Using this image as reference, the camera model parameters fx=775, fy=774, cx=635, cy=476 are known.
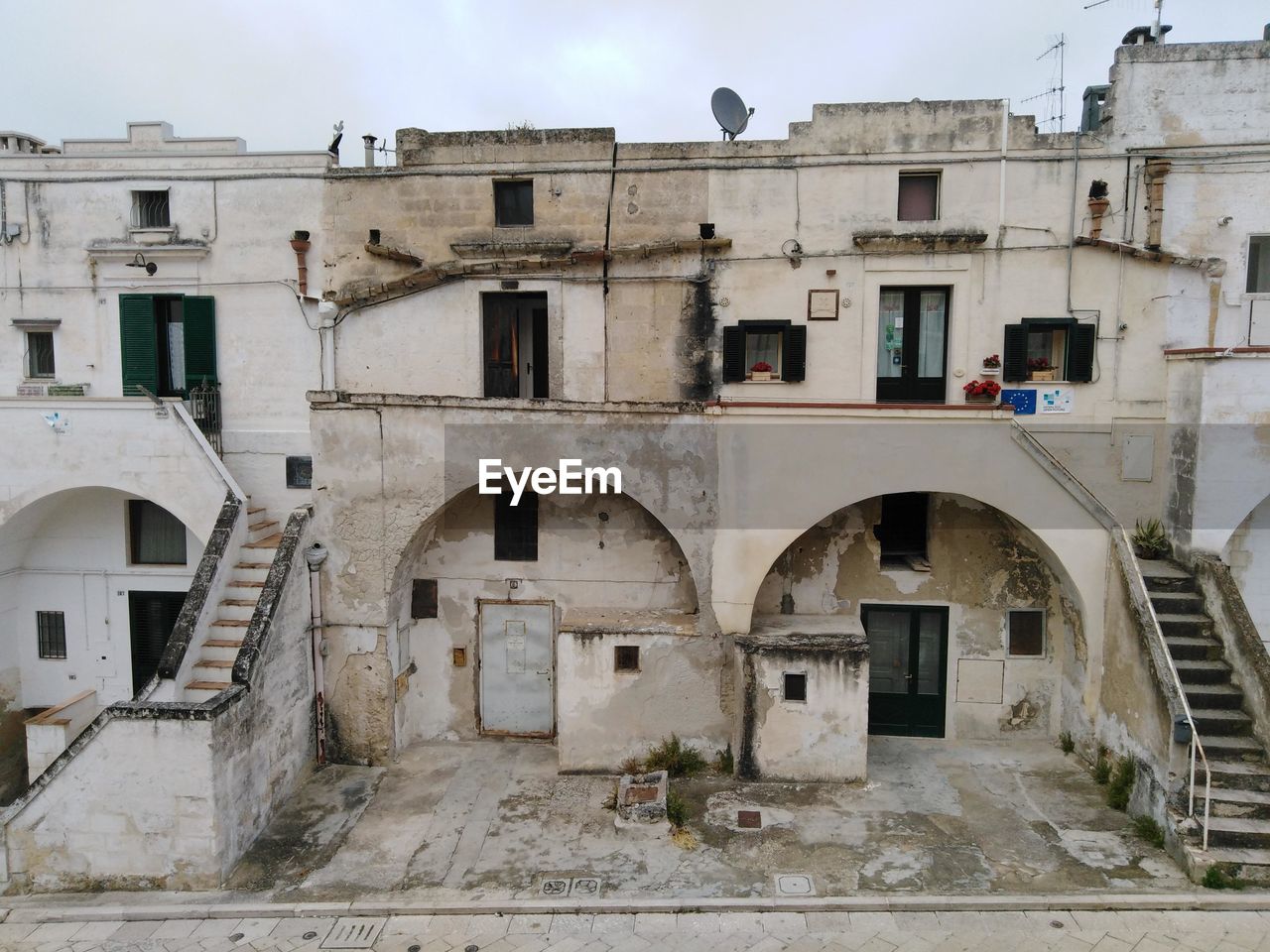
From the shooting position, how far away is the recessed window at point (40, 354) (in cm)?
1410

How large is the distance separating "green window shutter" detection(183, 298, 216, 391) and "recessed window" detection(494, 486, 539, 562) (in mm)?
5809

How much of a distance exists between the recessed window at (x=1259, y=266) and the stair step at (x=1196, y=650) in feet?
19.3

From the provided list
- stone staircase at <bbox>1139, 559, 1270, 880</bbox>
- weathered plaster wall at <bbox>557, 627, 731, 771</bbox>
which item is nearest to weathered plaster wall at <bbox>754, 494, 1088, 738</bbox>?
stone staircase at <bbox>1139, 559, 1270, 880</bbox>

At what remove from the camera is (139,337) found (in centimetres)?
1373

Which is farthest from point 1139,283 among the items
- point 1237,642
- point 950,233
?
point 1237,642

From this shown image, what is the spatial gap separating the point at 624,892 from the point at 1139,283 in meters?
11.7

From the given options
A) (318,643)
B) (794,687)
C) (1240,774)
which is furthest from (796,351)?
(318,643)

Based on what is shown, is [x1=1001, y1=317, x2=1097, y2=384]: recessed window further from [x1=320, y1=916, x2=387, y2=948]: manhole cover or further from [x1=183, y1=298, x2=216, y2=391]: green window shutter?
[x1=183, y1=298, x2=216, y2=391]: green window shutter

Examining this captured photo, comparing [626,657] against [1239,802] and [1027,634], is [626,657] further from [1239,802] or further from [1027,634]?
[1239,802]

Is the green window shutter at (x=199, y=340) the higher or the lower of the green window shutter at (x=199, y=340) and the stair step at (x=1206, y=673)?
the higher

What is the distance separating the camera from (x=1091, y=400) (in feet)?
40.3

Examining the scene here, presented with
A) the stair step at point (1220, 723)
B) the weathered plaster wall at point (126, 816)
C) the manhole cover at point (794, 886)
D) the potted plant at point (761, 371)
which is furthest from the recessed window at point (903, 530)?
the weathered plaster wall at point (126, 816)

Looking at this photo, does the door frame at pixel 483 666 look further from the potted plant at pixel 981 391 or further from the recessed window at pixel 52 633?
the recessed window at pixel 52 633

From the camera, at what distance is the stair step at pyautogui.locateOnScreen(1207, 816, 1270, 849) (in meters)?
8.92
